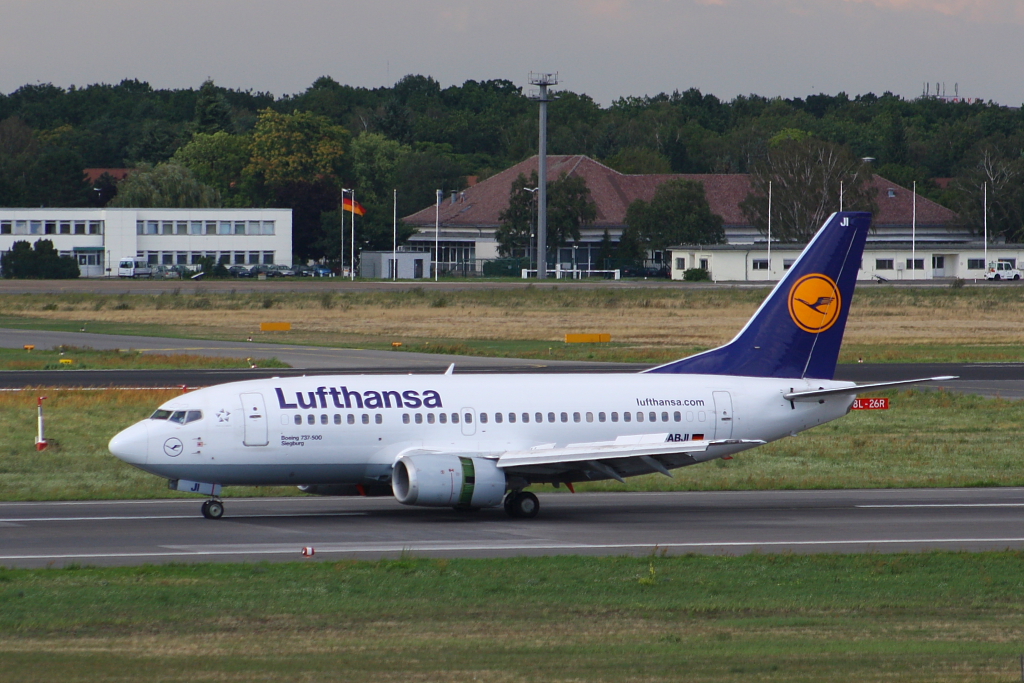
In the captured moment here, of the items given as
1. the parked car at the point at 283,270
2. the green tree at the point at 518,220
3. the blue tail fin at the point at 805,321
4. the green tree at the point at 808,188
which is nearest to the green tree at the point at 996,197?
the green tree at the point at 808,188

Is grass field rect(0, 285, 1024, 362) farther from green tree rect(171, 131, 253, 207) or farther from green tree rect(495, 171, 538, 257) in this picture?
green tree rect(171, 131, 253, 207)

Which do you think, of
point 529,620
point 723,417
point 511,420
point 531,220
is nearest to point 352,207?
point 531,220

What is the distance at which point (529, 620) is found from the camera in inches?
693

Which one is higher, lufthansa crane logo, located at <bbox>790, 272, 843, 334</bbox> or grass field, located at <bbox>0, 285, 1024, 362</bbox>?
lufthansa crane logo, located at <bbox>790, 272, 843, 334</bbox>

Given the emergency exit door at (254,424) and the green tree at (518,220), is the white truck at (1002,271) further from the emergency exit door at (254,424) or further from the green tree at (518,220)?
the emergency exit door at (254,424)

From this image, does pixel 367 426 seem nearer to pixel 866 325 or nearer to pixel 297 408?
pixel 297 408

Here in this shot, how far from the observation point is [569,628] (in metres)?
17.1

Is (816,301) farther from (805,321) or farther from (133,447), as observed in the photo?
(133,447)

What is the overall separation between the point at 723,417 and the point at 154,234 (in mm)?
138440

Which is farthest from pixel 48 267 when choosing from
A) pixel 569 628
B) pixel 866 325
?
pixel 569 628

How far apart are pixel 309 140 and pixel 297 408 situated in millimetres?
163299

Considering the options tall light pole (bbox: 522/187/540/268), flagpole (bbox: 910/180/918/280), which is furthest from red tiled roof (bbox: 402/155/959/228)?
tall light pole (bbox: 522/187/540/268)

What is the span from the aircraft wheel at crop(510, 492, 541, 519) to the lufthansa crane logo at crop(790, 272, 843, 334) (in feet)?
27.9

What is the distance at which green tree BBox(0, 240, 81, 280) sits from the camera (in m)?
146
